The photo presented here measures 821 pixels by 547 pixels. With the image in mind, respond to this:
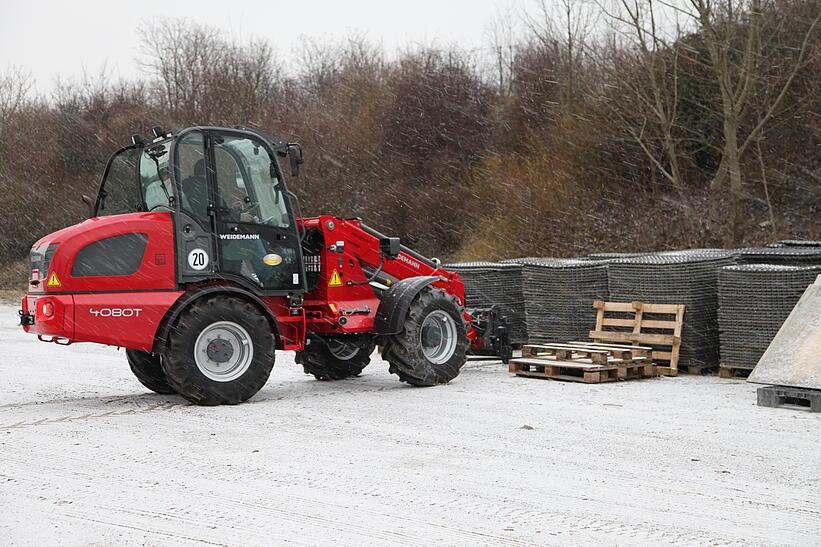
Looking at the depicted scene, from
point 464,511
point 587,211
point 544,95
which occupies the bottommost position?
point 464,511

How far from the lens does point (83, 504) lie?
5.97 m

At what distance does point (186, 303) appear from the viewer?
30.9ft

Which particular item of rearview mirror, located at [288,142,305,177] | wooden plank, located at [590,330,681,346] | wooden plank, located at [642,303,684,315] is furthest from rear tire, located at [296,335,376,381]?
wooden plank, located at [642,303,684,315]

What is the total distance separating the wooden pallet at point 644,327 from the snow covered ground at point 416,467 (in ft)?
3.47

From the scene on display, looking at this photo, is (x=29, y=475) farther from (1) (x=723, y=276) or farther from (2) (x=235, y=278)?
(1) (x=723, y=276)

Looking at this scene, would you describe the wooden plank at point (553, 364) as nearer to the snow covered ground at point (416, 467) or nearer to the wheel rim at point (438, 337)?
the snow covered ground at point (416, 467)

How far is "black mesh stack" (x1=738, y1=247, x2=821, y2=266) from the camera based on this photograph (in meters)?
12.5

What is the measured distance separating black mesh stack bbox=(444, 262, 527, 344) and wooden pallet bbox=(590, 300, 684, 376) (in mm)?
1747

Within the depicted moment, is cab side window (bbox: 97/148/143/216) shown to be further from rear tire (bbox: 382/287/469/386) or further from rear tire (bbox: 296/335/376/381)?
rear tire (bbox: 382/287/469/386)

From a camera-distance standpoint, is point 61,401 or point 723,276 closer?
point 61,401

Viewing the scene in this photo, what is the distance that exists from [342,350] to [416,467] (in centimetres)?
519

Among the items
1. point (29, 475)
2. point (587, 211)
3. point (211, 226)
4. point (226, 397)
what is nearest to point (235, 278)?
point (211, 226)

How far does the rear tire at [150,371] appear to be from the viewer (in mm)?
10630

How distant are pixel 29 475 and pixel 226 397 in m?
2.96
